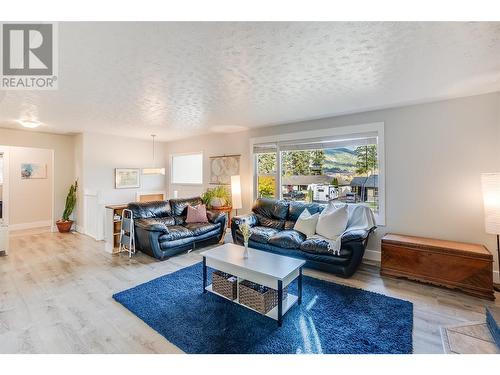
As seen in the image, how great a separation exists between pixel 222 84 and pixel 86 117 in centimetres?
307

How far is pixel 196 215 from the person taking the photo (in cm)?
476

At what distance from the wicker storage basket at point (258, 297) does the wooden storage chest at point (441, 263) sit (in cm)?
179

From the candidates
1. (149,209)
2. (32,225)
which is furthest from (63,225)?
(149,209)

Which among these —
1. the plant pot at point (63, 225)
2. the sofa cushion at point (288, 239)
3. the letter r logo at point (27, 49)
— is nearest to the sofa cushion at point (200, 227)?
the sofa cushion at point (288, 239)

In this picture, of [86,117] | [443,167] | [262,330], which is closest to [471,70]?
[443,167]

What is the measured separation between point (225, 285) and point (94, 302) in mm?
1443

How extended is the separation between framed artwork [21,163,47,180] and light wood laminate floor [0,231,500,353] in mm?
2920

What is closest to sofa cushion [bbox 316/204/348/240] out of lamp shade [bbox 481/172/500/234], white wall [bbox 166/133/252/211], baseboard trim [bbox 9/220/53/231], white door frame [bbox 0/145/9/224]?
lamp shade [bbox 481/172/500/234]

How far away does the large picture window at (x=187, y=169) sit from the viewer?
6.80m

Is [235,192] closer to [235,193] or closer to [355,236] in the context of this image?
[235,193]

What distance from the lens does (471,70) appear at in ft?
7.81

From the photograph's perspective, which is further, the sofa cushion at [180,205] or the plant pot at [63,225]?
the plant pot at [63,225]

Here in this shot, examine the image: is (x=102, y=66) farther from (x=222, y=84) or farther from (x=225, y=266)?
(x=225, y=266)

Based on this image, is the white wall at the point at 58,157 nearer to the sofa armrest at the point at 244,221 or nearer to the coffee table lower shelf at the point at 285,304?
the sofa armrest at the point at 244,221
